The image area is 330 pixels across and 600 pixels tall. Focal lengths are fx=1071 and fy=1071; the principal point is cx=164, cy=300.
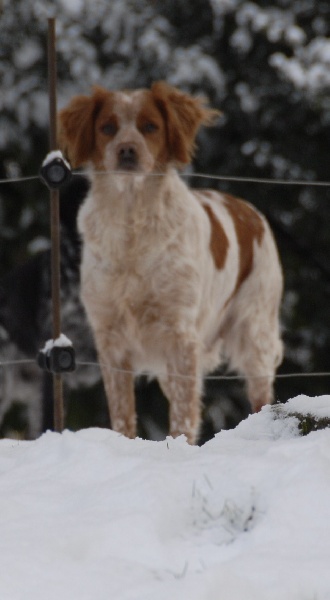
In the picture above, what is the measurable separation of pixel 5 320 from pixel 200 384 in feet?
4.73

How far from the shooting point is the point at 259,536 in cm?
183

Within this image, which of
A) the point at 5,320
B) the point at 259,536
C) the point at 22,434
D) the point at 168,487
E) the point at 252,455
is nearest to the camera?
the point at 259,536

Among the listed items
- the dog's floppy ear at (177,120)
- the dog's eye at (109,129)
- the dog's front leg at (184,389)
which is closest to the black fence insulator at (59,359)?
the dog's front leg at (184,389)

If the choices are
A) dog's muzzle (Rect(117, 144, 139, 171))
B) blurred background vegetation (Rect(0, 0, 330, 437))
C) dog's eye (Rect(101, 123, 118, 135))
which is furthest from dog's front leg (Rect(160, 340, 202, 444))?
blurred background vegetation (Rect(0, 0, 330, 437))

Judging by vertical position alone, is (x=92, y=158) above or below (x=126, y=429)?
above

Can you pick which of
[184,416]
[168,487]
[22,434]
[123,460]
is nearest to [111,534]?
[168,487]

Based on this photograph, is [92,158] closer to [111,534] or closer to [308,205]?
[308,205]

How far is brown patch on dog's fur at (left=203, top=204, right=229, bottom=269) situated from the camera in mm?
4258

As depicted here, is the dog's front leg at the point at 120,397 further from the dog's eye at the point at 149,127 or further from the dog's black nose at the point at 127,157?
the dog's eye at the point at 149,127

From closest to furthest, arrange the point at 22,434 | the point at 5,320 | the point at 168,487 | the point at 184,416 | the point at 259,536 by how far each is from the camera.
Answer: the point at 259,536, the point at 168,487, the point at 184,416, the point at 22,434, the point at 5,320

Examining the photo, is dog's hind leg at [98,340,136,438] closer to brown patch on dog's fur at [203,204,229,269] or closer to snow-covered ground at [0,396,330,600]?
brown patch on dog's fur at [203,204,229,269]

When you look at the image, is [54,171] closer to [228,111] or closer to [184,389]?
[184,389]

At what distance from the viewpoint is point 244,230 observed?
15.3 ft

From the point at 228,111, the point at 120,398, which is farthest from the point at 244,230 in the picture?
the point at 120,398
